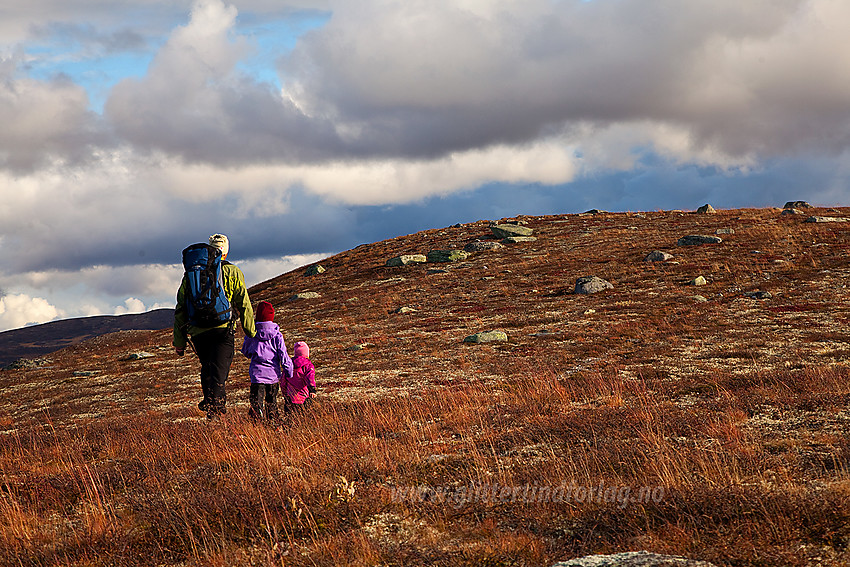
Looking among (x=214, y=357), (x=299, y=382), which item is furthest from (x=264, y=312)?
(x=299, y=382)

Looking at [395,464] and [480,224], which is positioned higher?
[480,224]

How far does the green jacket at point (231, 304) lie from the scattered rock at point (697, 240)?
150 feet

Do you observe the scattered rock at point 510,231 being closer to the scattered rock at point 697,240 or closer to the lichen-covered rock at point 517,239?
the lichen-covered rock at point 517,239

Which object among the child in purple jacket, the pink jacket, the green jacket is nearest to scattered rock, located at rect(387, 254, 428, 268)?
the pink jacket

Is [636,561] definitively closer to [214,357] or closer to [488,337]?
[214,357]

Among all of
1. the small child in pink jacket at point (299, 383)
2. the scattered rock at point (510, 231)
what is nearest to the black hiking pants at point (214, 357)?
the small child in pink jacket at point (299, 383)

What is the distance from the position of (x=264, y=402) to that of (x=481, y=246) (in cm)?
5145

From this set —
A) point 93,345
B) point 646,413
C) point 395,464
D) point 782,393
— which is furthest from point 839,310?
point 93,345

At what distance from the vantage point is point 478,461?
7609 millimetres

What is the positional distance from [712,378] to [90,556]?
12.4m

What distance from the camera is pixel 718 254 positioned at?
140ft

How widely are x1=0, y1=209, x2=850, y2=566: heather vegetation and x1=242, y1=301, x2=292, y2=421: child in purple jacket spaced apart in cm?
55

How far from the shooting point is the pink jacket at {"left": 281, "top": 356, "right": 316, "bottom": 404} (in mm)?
11820

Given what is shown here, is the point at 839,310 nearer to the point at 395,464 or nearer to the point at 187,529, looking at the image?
the point at 395,464
